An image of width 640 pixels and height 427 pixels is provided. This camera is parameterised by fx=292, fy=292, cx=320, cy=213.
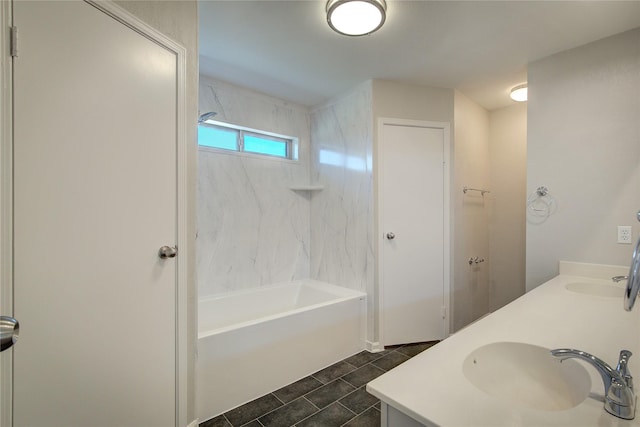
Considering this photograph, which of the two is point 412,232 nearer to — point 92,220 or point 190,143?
point 190,143

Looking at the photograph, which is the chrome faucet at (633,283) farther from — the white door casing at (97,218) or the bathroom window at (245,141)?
the bathroom window at (245,141)

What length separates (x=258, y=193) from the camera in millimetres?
3035

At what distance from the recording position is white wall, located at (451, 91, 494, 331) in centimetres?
294

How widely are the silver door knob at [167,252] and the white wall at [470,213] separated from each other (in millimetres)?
2502

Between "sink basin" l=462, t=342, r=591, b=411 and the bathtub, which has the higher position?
"sink basin" l=462, t=342, r=591, b=411

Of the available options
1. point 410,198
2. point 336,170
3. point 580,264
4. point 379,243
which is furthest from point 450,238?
point 336,170

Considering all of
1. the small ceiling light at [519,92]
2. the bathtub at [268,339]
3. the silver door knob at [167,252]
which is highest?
the small ceiling light at [519,92]

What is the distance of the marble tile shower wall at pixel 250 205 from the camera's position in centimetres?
269

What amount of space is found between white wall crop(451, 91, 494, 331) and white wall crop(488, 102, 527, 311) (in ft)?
0.23

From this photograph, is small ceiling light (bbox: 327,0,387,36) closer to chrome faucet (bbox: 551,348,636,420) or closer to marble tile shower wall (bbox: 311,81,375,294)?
marble tile shower wall (bbox: 311,81,375,294)

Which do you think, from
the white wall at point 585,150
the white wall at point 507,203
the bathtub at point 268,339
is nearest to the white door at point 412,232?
the bathtub at point 268,339

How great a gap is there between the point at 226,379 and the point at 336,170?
6.91ft

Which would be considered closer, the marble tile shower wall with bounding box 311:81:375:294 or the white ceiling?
the white ceiling

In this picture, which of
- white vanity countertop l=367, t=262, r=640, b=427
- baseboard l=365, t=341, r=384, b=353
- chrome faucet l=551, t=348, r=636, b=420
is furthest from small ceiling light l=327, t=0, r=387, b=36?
baseboard l=365, t=341, r=384, b=353
